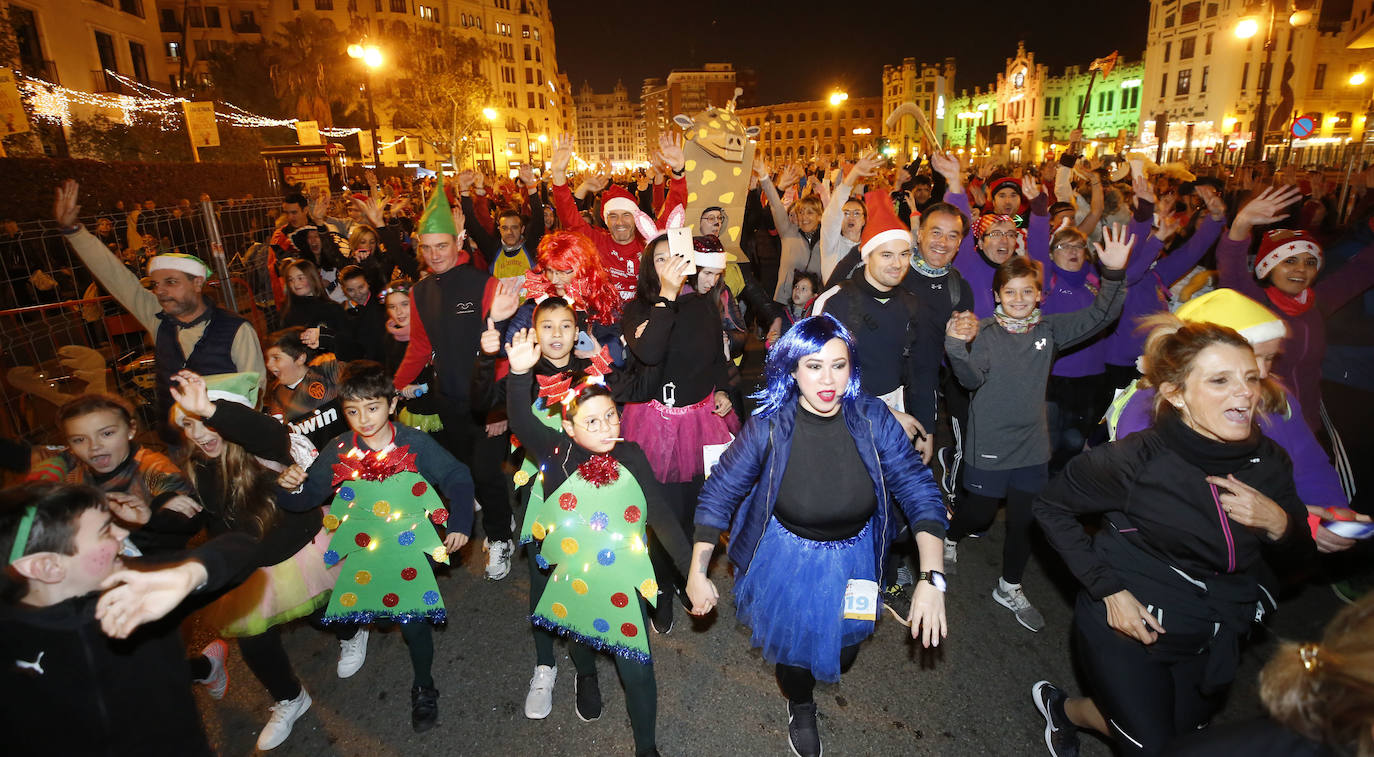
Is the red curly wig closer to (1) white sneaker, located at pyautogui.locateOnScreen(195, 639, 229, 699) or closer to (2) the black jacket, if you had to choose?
(2) the black jacket

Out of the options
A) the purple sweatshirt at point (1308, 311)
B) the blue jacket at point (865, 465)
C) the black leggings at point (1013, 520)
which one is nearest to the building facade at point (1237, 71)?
the purple sweatshirt at point (1308, 311)

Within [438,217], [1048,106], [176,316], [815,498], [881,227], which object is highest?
[1048,106]

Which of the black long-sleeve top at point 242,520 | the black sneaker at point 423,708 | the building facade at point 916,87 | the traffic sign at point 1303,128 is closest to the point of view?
the black long-sleeve top at point 242,520

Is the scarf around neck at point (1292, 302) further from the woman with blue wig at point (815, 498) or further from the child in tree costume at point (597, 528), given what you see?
the child in tree costume at point (597, 528)

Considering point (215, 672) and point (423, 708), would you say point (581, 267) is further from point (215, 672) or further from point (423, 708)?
point (215, 672)

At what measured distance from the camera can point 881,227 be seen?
4.07 m

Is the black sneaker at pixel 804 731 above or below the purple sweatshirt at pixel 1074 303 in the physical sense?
below

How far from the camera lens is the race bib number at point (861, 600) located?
2.70 m

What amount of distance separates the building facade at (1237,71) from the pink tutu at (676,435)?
48.0 metres

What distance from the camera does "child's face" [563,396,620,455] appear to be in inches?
109

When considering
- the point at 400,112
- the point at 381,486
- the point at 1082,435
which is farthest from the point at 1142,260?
the point at 400,112

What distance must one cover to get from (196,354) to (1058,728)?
16.9ft

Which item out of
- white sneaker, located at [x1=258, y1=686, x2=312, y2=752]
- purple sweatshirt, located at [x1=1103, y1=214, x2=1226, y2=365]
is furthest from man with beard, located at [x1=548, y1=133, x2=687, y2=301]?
purple sweatshirt, located at [x1=1103, y1=214, x2=1226, y2=365]

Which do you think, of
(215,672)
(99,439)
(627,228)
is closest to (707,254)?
(627,228)
